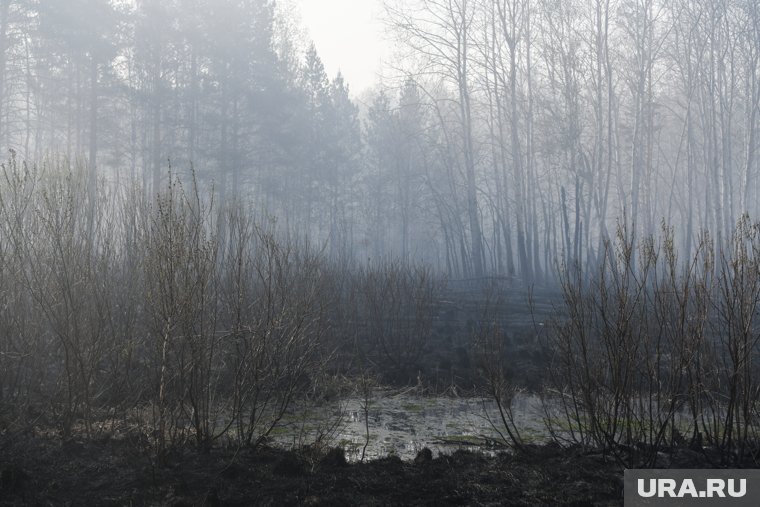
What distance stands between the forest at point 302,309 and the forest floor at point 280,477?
0.08 feet

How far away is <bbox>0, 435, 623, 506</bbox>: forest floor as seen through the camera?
11.7 ft

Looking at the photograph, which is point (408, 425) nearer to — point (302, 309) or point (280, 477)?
point (302, 309)

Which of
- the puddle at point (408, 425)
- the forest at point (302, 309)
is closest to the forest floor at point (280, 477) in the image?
the forest at point (302, 309)

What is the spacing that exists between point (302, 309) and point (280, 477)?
1.47 meters

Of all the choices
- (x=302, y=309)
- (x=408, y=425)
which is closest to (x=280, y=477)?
(x=302, y=309)

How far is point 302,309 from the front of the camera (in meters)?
5.04

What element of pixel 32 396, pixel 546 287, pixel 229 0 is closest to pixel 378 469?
pixel 32 396

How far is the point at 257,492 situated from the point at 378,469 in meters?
0.88

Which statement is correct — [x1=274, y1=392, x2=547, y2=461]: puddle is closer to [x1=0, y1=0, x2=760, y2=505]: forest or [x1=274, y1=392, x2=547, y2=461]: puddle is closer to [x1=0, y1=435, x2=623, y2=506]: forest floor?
[x1=0, y1=0, x2=760, y2=505]: forest

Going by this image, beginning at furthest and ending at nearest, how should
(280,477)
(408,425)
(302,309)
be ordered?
1. (408,425)
2. (302,309)
3. (280,477)

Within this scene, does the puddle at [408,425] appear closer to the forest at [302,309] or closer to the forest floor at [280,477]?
the forest at [302,309]

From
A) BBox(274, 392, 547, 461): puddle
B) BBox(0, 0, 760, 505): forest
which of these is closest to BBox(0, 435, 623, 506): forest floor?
BBox(0, 0, 760, 505): forest

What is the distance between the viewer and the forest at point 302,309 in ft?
13.3

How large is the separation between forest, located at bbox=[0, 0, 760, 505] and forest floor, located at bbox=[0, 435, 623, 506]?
0.02 metres
